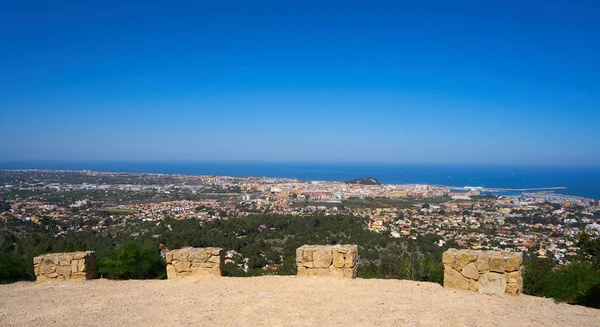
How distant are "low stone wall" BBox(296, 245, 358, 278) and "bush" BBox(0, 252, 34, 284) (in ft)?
22.5

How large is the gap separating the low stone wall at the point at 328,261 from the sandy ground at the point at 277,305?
1.03 ft

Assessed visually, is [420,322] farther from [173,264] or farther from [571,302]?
[173,264]

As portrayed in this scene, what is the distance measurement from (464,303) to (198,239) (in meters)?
15.5

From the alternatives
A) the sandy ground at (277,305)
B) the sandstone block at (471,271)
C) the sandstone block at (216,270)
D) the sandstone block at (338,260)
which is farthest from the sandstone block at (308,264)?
the sandstone block at (471,271)

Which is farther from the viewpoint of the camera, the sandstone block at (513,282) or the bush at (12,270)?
the bush at (12,270)

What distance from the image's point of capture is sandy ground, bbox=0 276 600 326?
5.55 meters

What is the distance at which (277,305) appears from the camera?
6.20 meters

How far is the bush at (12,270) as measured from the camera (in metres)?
8.63

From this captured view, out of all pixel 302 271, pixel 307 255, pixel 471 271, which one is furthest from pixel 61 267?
pixel 471 271

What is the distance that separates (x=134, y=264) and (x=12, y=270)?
112 inches

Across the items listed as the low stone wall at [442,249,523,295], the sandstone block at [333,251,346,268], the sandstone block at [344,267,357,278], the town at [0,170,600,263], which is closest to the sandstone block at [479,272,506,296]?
the low stone wall at [442,249,523,295]

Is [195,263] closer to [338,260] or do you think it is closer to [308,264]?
[308,264]

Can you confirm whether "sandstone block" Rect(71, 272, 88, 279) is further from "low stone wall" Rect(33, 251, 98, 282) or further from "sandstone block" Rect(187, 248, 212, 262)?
"sandstone block" Rect(187, 248, 212, 262)

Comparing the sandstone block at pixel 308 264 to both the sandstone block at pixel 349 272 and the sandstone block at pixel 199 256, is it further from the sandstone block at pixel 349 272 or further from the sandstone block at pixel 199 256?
the sandstone block at pixel 199 256
